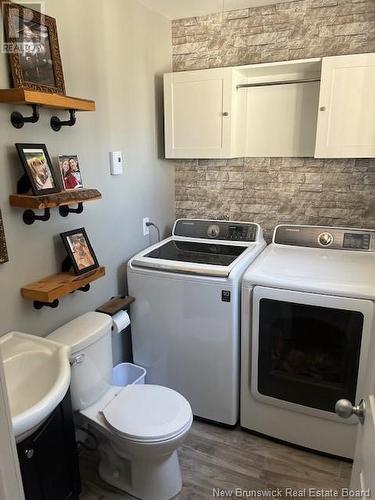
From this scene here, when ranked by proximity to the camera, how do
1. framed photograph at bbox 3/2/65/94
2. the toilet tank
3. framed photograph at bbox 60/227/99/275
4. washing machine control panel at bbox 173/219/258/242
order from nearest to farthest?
framed photograph at bbox 3/2/65/94 < the toilet tank < framed photograph at bbox 60/227/99/275 < washing machine control panel at bbox 173/219/258/242

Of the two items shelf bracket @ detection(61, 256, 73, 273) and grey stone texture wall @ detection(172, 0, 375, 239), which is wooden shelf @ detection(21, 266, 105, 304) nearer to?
shelf bracket @ detection(61, 256, 73, 273)

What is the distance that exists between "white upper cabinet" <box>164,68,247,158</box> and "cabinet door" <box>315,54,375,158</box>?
53 centimetres

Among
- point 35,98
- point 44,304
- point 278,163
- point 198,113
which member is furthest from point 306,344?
point 35,98

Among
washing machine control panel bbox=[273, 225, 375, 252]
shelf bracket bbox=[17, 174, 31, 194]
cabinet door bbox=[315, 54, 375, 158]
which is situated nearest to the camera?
shelf bracket bbox=[17, 174, 31, 194]

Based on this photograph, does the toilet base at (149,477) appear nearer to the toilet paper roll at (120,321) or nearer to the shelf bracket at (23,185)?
the toilet paper roll at (120,321)

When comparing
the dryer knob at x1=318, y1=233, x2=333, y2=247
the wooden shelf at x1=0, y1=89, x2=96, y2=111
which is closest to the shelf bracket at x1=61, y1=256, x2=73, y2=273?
the wooden shelf at x1=0, y1=89, x2=96, y2=111

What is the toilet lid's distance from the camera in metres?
1.60

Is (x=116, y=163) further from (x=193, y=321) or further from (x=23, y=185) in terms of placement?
(x=193, y=321)

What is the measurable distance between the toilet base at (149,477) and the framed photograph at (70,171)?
1268 mm

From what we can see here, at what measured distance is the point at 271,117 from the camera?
2.45 m

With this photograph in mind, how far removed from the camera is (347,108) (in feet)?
6.68

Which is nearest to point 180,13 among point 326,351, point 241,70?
point 241,70

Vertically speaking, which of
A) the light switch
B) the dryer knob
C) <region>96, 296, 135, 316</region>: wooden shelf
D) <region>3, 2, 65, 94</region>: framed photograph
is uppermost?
<region>3, 2, 65, 94</region>: framed photograph

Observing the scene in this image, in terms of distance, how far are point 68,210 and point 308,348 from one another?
1369 millimetres
